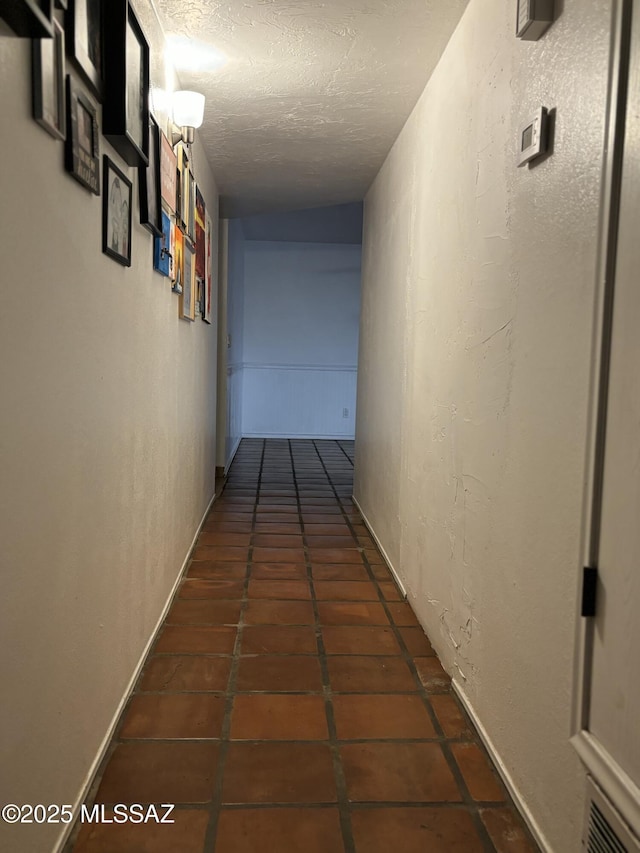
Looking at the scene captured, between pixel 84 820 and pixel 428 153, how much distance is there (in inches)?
99.3

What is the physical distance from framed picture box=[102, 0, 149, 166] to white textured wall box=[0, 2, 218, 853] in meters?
0.07

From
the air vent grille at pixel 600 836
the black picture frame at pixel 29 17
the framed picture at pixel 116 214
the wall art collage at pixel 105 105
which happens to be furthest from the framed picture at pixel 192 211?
the air vent grille at pixel 600 836

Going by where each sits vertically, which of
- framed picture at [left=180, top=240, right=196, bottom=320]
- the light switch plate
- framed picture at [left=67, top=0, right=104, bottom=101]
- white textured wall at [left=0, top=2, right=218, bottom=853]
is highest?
Answer: framed picture at [left=67, top=0, right=104, bottom=101]

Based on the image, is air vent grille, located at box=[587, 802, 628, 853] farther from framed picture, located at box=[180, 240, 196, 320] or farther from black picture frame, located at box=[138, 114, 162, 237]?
framed picture, located at box=[180, 240, 196, 320]

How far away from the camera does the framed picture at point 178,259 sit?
268cm

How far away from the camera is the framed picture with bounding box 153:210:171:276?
229 centimetres

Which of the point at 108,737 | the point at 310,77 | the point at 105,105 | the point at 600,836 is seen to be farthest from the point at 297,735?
the point at 310,77

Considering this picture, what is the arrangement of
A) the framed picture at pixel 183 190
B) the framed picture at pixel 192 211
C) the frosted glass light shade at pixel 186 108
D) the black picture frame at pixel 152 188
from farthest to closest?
the framed picture at pixel 192 211
the framed picture at pixel 183 190
the frosted glass light shade at pixel 186 108
the black picture frame at pixel 152 188

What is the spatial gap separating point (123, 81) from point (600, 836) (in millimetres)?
1866

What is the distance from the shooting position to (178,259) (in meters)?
2.78

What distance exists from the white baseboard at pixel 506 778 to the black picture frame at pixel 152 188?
175cm

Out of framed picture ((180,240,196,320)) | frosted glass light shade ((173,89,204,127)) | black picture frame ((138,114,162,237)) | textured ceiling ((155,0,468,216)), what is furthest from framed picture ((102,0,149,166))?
framed picture ((180,240,196,320))

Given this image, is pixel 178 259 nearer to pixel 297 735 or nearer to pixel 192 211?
pixel 192 211

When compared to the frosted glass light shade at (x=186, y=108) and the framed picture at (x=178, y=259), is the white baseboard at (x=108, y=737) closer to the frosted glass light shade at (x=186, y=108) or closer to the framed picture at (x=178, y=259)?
the framed picture at (x=178, y=259)
